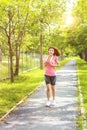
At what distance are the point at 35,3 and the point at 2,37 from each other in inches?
233

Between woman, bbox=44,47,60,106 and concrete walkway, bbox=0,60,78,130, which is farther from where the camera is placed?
woman, bbox=44,47,60,106

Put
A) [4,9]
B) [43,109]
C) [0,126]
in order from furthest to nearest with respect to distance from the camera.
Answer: [4,9]
[43,109]
[0,126]

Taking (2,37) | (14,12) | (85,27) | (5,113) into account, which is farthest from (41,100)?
(85,27)

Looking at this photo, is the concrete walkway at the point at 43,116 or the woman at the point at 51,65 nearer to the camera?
the concrete walkway at the point at 43,116

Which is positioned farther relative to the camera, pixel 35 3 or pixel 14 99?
pixel 35 3

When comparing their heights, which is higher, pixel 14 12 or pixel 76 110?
pixel 14 12

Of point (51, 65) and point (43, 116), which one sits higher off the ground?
point (51, 65)

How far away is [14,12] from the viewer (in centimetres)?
2556

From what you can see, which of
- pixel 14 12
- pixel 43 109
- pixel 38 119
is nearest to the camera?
pixel 38 119

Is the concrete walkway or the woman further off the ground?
the woman

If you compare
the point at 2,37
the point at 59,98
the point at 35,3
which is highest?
the point at 35,3

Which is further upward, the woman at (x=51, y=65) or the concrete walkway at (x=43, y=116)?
the woman at (x=51, y=65)

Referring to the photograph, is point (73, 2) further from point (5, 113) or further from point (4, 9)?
point (5, 113)

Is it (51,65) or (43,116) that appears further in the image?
(51,65)
